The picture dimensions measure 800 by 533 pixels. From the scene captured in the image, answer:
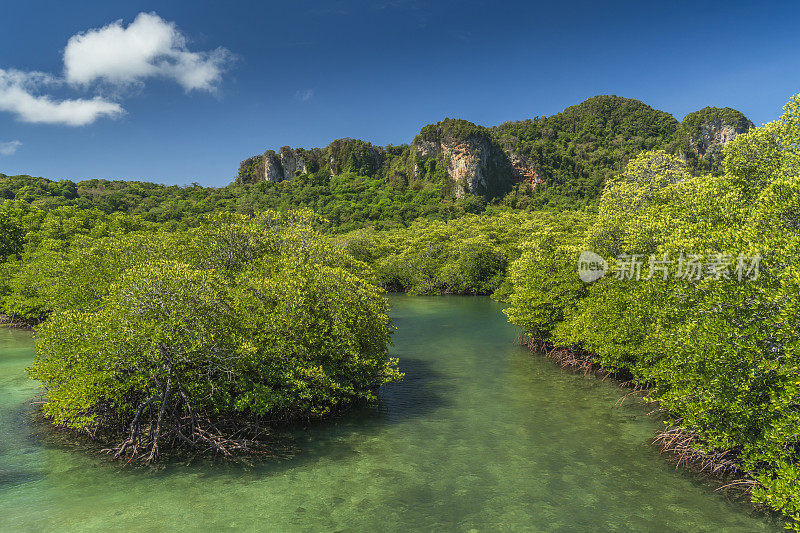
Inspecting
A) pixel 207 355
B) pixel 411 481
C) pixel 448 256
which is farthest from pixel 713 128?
pixel 207 355

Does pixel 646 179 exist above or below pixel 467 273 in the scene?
→ above

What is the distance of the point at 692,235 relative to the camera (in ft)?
52.5

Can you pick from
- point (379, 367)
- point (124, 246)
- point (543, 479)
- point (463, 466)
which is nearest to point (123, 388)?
point (379, 367)

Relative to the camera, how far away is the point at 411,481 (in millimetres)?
14352

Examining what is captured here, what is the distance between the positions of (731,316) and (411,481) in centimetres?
1100

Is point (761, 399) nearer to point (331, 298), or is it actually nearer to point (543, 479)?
point (543, 479)

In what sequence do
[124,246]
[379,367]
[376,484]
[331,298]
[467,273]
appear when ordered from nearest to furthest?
[376,484]
[331,298]
[379,367]
[124,246]
[467,273]

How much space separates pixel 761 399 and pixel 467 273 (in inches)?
2265

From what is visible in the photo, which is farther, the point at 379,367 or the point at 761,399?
the point at 379,367

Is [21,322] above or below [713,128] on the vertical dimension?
below

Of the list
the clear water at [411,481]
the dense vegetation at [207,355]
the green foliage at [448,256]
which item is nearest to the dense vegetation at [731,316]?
the clear water at [411,481]

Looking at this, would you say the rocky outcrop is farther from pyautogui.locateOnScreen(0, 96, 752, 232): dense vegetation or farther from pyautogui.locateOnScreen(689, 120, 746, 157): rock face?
pyautogui.locateOnScreen(689, 120, 746, 157): rock face

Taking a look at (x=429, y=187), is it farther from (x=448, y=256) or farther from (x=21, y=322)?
(x=21, y=322)

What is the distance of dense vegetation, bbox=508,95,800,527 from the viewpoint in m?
11.1
